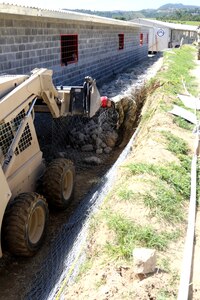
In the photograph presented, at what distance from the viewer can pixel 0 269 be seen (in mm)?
5676

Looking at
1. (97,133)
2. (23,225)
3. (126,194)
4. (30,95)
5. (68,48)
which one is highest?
(68,48)

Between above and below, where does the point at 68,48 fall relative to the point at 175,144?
above

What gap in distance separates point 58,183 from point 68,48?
686 cm

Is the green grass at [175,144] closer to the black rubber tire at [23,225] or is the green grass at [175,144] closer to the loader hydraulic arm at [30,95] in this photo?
the loader hydraulic arm at [30,95]

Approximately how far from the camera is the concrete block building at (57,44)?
8.16 metres

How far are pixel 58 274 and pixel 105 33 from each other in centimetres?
1394

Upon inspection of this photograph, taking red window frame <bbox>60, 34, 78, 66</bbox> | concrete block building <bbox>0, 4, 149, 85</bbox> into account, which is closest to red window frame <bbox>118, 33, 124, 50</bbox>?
concrete block building <bbox>0, 4, 149, 85</bbox>

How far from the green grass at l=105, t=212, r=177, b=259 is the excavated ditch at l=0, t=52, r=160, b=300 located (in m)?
1.29

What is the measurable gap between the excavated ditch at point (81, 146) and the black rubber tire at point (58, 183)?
38 cm

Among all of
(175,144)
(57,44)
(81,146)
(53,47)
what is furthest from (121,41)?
(175,144)

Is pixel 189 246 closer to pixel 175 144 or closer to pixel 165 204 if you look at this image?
pixel 165 204

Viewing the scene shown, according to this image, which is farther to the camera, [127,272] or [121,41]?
[121,41]

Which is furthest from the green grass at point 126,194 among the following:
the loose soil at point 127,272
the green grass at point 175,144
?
the green grass at point 175,144

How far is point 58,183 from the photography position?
664 cm
